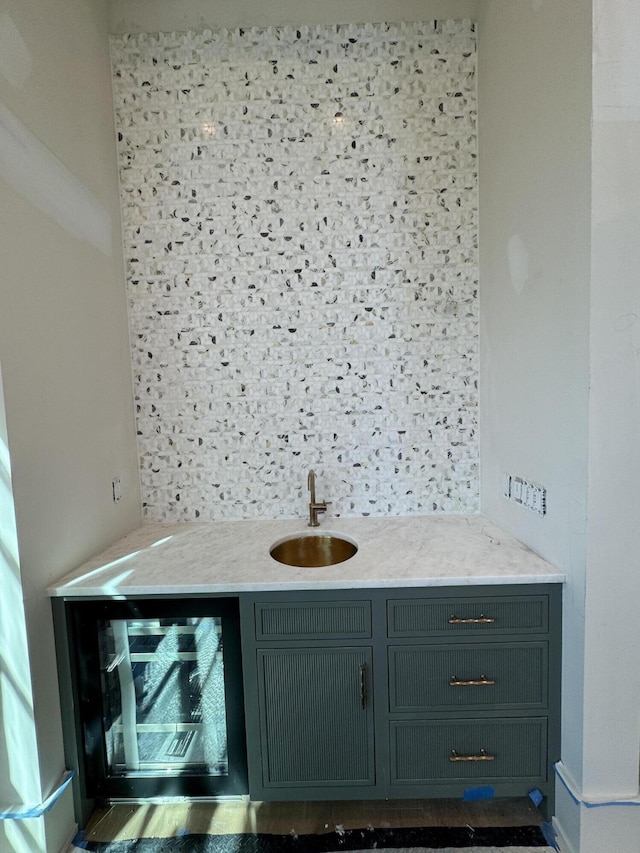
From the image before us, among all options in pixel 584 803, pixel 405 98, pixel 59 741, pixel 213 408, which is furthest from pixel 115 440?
pixel 584 803

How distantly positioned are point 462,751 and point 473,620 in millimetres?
498

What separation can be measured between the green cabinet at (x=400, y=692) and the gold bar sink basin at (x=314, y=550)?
0.49 metres

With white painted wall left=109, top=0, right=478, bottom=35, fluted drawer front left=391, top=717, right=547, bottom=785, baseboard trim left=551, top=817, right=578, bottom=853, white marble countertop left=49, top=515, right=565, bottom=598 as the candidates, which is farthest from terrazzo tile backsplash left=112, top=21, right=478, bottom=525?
baseboard trim left=551, top=817, right=578, bottom=853

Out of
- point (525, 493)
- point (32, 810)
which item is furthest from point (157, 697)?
point (525, 493)

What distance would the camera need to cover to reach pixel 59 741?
61.9 inches

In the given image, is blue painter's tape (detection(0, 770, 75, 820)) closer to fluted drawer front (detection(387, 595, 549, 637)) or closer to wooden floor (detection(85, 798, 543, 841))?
wooden floor (detection(85, 798, 543, 841))

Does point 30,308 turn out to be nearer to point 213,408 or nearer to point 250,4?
point 213,408

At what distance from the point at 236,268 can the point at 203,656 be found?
1711 millimetres

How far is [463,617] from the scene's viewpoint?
5.15 ft

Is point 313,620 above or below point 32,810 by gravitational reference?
above

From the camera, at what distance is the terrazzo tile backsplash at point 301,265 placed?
2.05 metres

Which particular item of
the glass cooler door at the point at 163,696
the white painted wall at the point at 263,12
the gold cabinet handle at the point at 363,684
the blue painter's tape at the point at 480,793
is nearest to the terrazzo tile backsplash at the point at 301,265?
the white painted wall at the point at 263,12

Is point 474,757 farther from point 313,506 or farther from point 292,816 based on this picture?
point 313,506

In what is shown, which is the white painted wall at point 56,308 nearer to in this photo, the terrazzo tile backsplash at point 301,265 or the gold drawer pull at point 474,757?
the terrazzo tile backsplash at point 301,265
